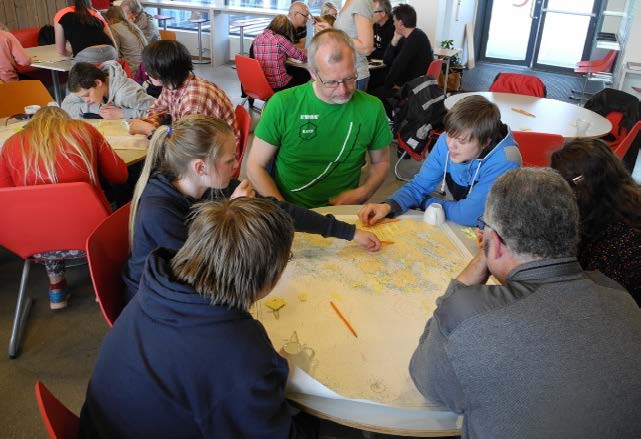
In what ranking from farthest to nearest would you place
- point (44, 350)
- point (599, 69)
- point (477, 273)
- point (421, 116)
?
point (599, 69)
point (421, 116)
point (44, 350)
point (477, 273)

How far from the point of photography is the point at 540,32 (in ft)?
30.1

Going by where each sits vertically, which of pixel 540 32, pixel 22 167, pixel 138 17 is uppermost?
pixel 138 17

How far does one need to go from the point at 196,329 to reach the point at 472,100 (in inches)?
61.9

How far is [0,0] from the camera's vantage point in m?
7.02

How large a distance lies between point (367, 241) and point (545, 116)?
2.90m

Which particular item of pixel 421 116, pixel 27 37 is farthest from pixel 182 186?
pixel 27 37

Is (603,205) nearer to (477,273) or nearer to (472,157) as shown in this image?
(477,273)

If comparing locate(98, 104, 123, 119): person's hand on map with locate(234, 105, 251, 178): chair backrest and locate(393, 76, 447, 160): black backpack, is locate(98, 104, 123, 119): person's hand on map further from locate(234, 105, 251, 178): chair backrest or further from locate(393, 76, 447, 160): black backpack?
locate(393, 76, 447, 160): black backpack

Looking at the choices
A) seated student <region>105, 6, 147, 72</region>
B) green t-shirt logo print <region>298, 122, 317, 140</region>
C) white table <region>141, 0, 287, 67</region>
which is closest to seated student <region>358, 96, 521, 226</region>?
green t-shirt logo print <region>298, 122, 317, 140</region>

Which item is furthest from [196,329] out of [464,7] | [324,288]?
[464,7]

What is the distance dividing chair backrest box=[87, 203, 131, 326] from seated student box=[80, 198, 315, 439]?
538 millimetres

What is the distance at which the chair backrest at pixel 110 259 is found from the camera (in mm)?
1690

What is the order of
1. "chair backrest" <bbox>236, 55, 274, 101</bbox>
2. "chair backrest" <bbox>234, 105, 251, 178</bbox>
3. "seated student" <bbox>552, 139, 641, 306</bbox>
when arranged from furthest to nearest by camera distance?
"chair backrest" <bbox>236, 55, 274, 101</bbox> → "chair backrest" <bbox>234, 105, 251, 178</bbox> → "seated student" <bbox>552, 139, 641, 306</bbox>

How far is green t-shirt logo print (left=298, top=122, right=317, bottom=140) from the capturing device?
2473 millimetres
